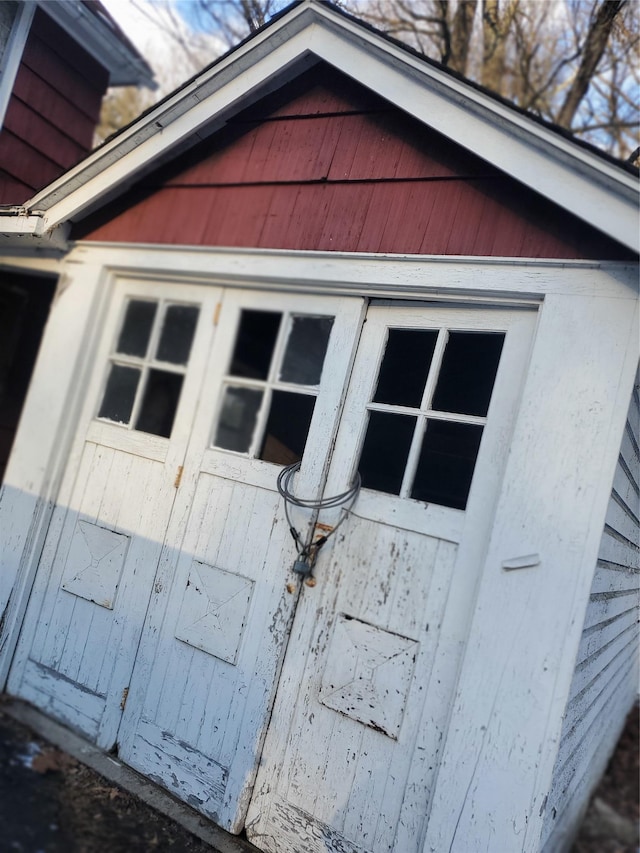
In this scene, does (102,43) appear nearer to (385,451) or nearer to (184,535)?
(184,535)

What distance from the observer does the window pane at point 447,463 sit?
115 inches

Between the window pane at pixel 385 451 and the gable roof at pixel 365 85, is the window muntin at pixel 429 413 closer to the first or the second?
the window pane at pixel 385 451

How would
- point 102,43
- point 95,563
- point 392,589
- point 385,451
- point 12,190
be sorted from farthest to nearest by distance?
point 102,43 → point 12,190 → point 95,563 → point 385,451 → point 392,589

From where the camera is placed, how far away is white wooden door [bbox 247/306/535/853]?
2.79 m

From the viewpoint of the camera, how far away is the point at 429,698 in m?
2.77

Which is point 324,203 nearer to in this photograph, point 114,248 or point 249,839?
point 114,248

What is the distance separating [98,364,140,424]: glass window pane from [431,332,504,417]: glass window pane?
1.90m

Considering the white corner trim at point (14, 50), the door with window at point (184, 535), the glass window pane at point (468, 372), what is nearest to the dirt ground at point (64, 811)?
the door with window at point (184, 535)

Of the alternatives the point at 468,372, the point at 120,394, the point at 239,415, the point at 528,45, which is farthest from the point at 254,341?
the point at 528,45

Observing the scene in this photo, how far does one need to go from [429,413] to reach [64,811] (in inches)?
98.2

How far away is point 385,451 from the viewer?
10.2 feet

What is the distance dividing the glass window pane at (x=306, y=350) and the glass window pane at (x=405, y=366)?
36cm

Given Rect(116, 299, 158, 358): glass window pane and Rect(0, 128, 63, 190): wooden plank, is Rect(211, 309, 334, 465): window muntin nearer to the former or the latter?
Rect(116, 299, 158, 358): glass window pane

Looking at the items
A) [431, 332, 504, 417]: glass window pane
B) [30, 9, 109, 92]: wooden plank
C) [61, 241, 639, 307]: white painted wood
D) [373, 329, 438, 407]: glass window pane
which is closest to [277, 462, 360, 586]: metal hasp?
[373, 329, 438, 407]: glass window pane
